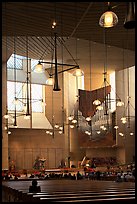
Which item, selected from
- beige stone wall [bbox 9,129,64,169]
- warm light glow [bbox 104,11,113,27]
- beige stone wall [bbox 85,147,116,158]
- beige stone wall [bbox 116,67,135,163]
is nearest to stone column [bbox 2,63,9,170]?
beige stone wall [bbox 9,129,64,169]

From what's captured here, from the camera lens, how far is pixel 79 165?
2656 cm

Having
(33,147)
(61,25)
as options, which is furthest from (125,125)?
(61,25)

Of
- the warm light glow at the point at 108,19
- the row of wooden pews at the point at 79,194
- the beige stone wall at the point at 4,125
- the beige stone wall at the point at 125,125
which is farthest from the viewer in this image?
the beige stone wall at the point at 125,125

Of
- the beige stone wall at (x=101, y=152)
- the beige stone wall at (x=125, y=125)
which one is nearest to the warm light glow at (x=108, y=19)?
the beige stone wall at (x=125, y=125)

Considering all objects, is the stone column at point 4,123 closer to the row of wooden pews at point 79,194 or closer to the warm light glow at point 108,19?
the row of wooden pews at point 79,194

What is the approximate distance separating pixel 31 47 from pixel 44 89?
1052 cm

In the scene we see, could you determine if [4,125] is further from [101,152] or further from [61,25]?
[61,25]

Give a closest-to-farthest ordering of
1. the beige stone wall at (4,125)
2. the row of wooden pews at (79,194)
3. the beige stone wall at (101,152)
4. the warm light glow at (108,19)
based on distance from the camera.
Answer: the row of wooden pews at (79,194) < the warm light glow at (108,19) < the beige stone wall at (4,125) < the beige stone wall at (101,152)

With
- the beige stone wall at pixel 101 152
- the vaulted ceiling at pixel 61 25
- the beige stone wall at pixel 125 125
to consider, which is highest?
the vaulted ceiling at pixel 61 25

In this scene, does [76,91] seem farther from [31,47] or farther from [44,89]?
[31,47]

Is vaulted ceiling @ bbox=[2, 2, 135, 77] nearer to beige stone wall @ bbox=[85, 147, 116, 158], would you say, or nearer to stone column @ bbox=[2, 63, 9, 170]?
stone column @ bbox=[2, 63, 9, 170]

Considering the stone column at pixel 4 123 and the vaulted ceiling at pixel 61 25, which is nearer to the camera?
the vaulted ceiling at pixel 61 25

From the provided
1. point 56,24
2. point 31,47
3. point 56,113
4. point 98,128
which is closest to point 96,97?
point 98,128

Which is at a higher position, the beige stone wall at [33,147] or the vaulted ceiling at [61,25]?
the vaulted ceiling at [61,25]
